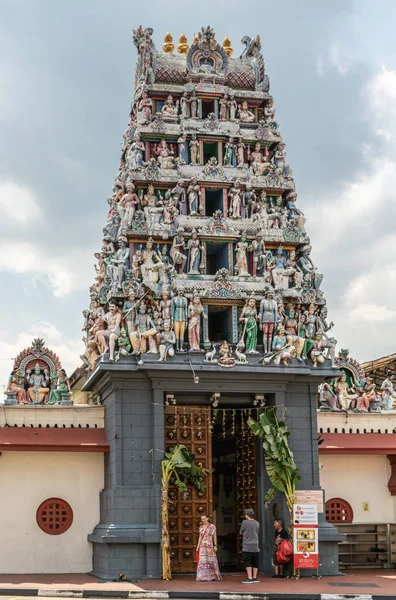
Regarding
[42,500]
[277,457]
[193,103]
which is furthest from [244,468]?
[193,103]

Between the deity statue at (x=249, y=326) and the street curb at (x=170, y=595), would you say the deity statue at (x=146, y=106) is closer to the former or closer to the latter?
the deity statue at (x=249, y=326)

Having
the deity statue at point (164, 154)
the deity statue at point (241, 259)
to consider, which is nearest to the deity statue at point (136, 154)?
the deity statue at point (164, 154)

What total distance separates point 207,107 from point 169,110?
4.96ft

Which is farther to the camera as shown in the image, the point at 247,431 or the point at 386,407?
the point at 386,407

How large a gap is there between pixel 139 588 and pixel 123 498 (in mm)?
3381

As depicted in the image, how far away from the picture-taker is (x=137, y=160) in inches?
1105

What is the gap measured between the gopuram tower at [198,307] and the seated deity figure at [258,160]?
0.15 feet

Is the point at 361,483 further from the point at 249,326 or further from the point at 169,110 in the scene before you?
the point at 169,110

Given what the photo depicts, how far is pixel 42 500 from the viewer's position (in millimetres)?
25922

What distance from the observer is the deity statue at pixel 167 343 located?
2517cm

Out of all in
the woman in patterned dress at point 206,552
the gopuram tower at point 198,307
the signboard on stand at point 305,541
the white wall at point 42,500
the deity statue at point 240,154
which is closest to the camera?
the woman in patterned dress at point 206,552

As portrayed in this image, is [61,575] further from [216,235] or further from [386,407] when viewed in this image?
[386,407]

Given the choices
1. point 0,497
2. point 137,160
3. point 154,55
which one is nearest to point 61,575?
point 0,497

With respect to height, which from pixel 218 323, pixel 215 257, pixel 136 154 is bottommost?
pixel 218 323
